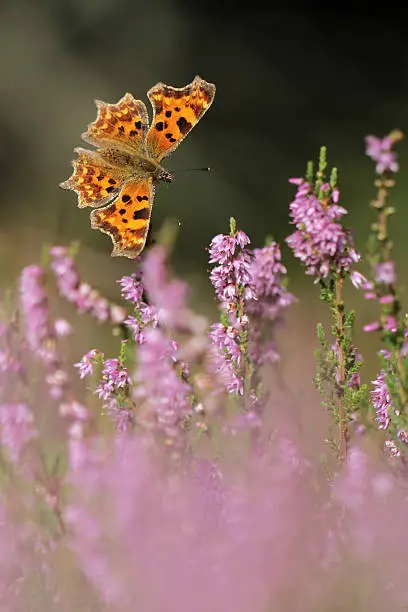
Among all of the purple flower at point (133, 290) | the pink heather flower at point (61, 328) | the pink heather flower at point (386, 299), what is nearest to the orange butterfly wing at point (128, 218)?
the purple flower at point (133, 290)

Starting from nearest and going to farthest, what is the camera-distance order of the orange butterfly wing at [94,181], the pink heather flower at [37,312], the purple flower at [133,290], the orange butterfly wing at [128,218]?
the pink heather flower at [37,312] → the purple flower at [133,290] → the orange butterfly wing at [128,218] → the orange butterfly wing at [94,181]

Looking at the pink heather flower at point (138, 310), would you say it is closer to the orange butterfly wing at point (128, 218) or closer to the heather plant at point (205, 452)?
the heather plant at point (205, 452)

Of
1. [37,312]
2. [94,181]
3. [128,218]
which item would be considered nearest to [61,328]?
[37,312]

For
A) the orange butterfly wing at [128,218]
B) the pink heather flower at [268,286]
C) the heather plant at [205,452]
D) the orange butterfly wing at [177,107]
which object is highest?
the orange butterfly wing at [177,107]

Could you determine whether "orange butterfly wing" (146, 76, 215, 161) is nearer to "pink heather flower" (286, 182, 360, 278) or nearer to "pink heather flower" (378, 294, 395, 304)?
"pink heather flower" (286, 182, 360, 278)

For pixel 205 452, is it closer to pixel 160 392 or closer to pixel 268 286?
pixel 268 286

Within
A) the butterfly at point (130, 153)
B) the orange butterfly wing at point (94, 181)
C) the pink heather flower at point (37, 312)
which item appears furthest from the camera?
the orange butterfly wing at point (94, 181)

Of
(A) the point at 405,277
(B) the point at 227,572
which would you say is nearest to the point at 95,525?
(B) the point at 227,572
